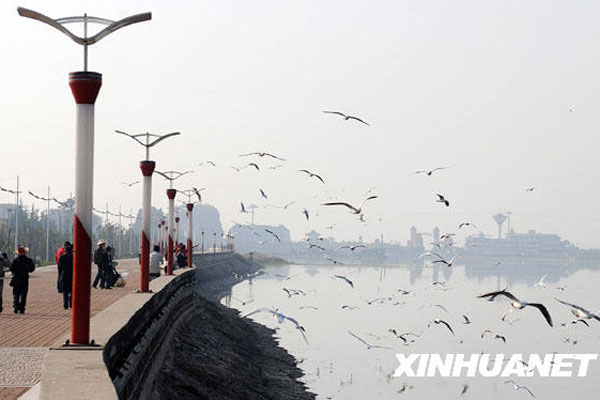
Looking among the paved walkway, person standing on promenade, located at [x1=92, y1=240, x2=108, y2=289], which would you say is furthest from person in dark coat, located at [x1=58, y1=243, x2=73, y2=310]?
person standing on promenade, located at [x1=92, y1=240, x2=108, y2=289]

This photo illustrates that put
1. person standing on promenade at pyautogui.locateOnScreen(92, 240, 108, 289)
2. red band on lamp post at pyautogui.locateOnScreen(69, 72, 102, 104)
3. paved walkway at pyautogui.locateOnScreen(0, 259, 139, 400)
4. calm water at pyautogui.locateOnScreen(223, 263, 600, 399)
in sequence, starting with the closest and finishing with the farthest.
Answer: paved walkway at pyautogui.locateOnScreen(0, 259, 139, 400) < red band on lamp post at pyautogui.locateOnScreen(69, 72, 102, 104) < person standing on promenade at pyautogui.locateOnScreen(92, 240, 108, 289) < calm water at pyautogui.locateOnScreen(223, 263, 600, 399)

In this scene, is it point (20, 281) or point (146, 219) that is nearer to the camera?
point (20, 281)

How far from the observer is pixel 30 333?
19.7 m

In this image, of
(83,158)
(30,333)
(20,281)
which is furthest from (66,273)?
(83,158)

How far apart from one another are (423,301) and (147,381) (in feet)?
281

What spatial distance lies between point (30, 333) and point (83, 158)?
22.4ft

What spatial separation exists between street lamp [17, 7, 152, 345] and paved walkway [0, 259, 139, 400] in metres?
0.73

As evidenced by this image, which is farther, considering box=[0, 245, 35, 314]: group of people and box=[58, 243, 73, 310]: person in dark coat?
box=[58, 243, 73, 310]: person in dark coat

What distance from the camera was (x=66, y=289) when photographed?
25.2 meters

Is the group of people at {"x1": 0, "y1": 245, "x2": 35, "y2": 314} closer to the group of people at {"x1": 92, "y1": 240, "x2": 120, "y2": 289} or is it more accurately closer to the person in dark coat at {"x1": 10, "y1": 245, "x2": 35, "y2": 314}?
the person in dark coat at {"x1": 10, "y1": 245, "x2": 35, "y2": 314}

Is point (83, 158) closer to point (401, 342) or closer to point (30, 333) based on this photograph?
point (30, 333)

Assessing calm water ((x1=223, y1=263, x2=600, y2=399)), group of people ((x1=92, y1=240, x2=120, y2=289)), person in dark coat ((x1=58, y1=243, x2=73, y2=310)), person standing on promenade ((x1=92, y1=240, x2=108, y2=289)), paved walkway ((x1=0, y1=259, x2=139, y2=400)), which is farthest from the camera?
calm water ((x1=223, y1=263, x2=600, y2=399))

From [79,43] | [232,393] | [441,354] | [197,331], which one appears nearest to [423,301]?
[441,354]

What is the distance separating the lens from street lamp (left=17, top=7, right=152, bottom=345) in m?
14.1
